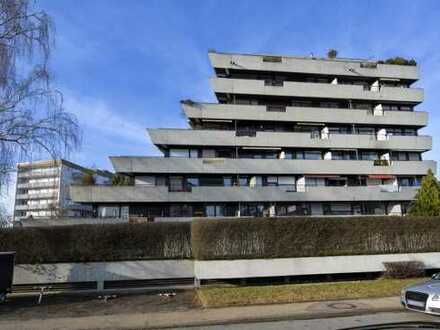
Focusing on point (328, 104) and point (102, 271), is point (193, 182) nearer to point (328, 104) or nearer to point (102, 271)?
point (328, 104)

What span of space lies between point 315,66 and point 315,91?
10.2 feet

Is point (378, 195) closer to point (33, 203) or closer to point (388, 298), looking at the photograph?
point (388, 298)

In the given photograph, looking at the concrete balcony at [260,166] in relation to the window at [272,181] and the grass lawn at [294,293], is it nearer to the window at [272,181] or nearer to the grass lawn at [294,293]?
the window at [272,181]

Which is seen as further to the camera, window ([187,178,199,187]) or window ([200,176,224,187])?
window ([200,176,224,187])

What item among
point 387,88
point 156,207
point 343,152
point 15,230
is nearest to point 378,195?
point 343,152

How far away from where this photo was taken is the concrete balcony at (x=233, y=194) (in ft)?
102

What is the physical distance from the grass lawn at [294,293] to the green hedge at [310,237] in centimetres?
261

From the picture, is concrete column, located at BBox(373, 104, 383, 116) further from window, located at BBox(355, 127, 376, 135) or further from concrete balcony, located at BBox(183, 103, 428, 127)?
window, located at BBox(355, 127, 376, 135)

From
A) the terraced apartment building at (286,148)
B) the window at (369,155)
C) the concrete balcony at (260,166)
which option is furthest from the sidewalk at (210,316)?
the window at (369,155)

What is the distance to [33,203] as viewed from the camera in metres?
92.0

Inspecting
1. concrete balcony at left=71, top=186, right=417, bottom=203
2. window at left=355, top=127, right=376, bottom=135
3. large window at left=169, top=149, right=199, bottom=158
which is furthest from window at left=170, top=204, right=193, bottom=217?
window at left=355, top=127, right=376, bottom=135

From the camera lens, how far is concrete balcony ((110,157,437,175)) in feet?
106

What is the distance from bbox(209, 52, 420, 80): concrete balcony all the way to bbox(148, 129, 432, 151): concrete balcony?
718 cm

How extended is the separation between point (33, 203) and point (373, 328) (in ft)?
330
